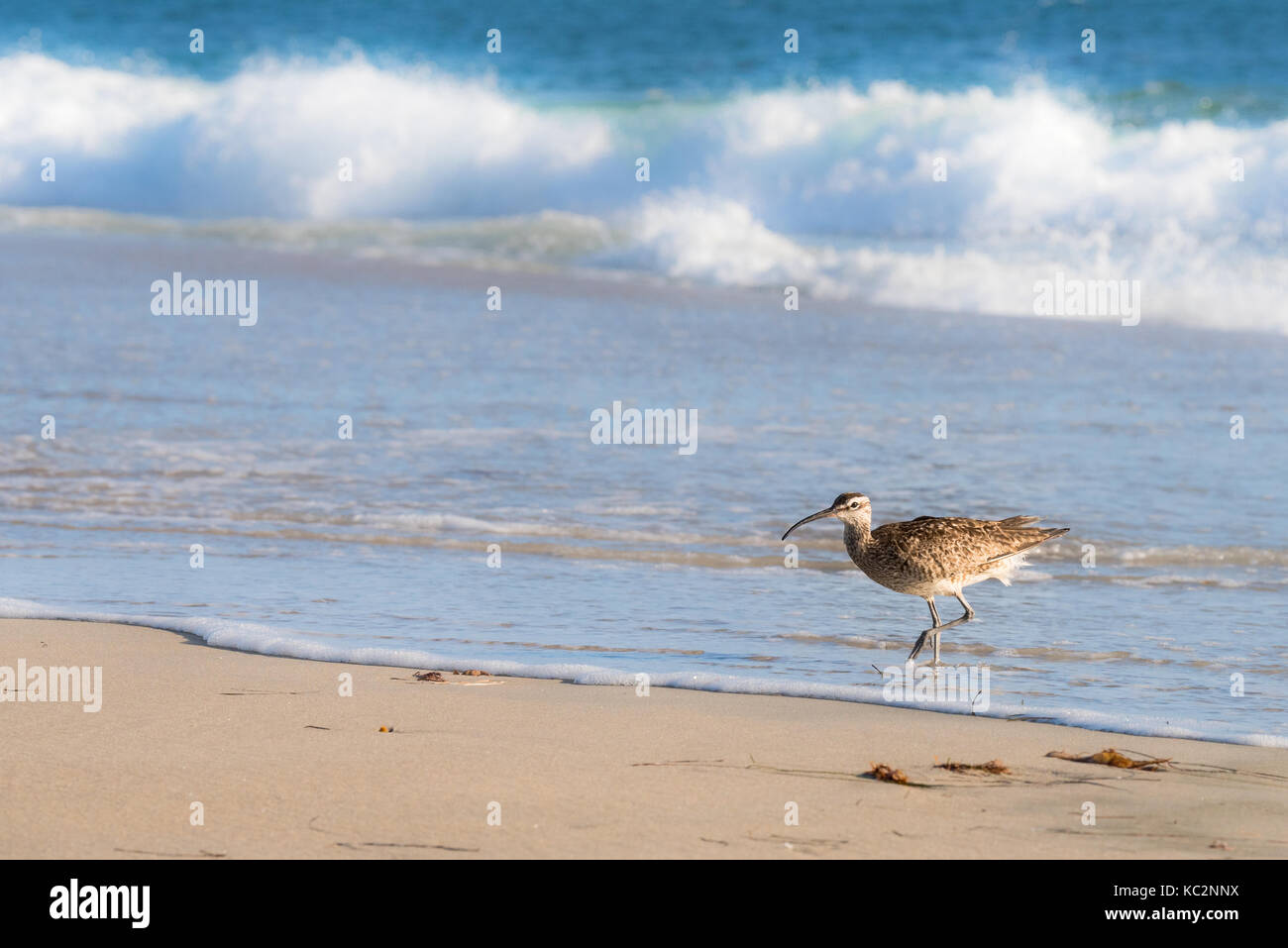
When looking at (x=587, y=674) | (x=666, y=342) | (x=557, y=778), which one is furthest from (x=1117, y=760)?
(x=666, y=342)

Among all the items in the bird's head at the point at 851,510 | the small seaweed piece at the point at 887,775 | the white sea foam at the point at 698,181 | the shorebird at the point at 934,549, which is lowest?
the small seaweed piece at the point at 887,775

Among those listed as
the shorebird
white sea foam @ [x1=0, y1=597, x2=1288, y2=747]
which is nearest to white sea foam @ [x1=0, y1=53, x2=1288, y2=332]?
the shorebird

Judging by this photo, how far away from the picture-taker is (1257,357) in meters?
12.8

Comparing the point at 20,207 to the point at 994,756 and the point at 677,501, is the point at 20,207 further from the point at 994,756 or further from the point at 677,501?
the point at 994,756

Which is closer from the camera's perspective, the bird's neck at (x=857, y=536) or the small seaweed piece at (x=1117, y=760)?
the small seaweed piece at (x=1117, y=760)

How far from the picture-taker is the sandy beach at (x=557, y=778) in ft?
12.6

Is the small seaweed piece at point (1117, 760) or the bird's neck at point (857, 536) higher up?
the bird's neck at point (857, 536)

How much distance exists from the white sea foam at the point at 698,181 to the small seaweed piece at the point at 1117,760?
1097 cm

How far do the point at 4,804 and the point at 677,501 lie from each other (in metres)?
4.83

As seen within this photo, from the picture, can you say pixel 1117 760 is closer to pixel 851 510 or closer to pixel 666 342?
pixel 851 510

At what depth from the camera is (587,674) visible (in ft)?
18.1

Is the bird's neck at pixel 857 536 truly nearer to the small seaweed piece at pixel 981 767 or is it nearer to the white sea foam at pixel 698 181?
the small seaweed piece at pixel 981 767

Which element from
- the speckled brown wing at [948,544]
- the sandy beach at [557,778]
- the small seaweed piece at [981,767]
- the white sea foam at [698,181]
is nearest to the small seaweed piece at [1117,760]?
the sandy beach at [557,778]

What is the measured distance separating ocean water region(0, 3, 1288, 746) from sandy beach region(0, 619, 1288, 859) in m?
0.42
